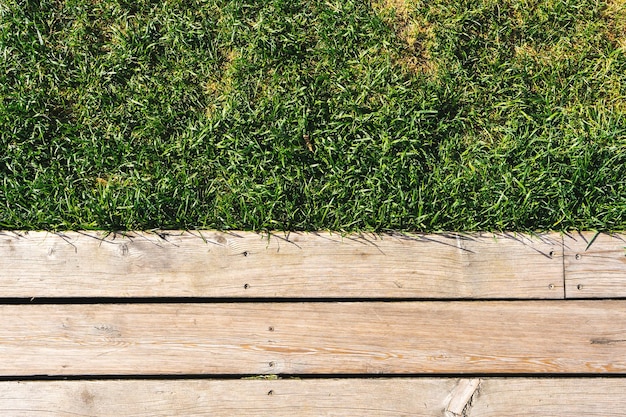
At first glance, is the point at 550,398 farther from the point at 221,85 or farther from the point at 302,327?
the point at 221,85

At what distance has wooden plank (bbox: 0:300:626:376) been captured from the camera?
7.36 ft

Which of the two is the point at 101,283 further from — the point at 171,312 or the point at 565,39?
the point at 565,39

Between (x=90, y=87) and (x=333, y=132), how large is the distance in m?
1.10

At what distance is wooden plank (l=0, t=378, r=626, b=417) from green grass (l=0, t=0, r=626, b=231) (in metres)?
0.64

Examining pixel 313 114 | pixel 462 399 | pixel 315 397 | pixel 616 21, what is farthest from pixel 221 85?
pixel 616 21

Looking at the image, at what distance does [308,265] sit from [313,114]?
2.22 ft

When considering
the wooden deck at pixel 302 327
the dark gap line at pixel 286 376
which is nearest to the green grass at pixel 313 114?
the wooden deck at pixel 302 327

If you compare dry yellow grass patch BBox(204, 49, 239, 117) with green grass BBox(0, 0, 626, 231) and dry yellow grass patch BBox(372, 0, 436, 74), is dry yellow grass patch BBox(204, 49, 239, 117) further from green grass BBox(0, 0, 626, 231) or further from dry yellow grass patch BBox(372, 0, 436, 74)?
dry yellow grass patch BBox(372, 0, 436, 74)

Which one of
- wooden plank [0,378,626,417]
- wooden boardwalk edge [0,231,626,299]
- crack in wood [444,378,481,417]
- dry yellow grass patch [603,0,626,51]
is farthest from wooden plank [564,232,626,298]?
dry yellow grass patch [603,0,626,51]

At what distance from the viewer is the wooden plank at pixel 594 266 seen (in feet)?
7.73

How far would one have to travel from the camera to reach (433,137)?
2.49 metres

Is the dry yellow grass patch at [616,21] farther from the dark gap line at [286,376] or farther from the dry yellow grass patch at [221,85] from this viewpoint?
the dry yellow grass patch at [221,85]

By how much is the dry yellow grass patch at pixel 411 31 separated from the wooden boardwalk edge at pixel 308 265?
0.81m

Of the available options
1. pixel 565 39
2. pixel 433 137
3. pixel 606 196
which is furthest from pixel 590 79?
pixel 433 137
